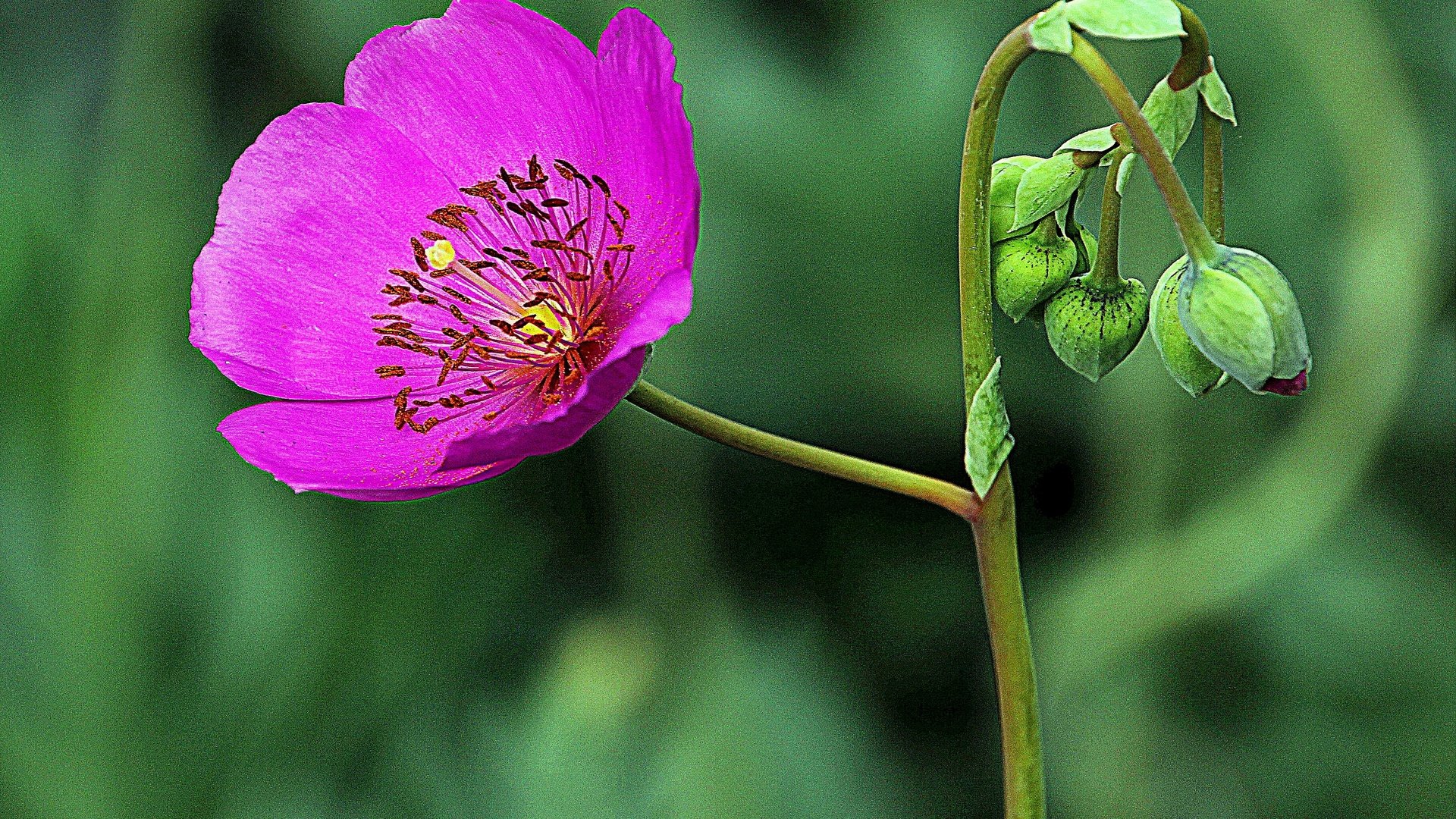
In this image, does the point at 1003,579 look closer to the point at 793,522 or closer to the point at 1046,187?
the point at 1046,187

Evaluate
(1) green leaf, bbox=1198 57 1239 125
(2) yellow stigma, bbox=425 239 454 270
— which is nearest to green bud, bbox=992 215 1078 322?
(1) green leaf, bbox=1198 57 1239 125

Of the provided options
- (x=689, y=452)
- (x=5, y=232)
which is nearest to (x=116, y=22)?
(x=5, y=232)

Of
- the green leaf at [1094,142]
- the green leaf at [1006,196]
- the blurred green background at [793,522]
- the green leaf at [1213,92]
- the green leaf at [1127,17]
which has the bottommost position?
the blurred green background at [793,522]

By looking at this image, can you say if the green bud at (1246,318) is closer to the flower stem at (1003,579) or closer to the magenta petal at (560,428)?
the flower stem at (1003,579)

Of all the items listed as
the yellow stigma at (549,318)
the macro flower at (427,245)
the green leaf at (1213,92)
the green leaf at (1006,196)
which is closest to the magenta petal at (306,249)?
the macro flower at (427,245)

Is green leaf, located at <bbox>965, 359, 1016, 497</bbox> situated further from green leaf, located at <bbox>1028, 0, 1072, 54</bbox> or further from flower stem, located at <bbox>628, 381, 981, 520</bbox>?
green leaf, located at <bbox>1028, 0, 1072, 54</bbox>

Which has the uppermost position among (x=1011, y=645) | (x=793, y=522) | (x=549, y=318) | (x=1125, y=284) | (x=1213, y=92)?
(x=1213, y=92)

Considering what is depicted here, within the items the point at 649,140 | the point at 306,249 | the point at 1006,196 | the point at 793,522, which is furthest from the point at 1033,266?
the point at 793,522
